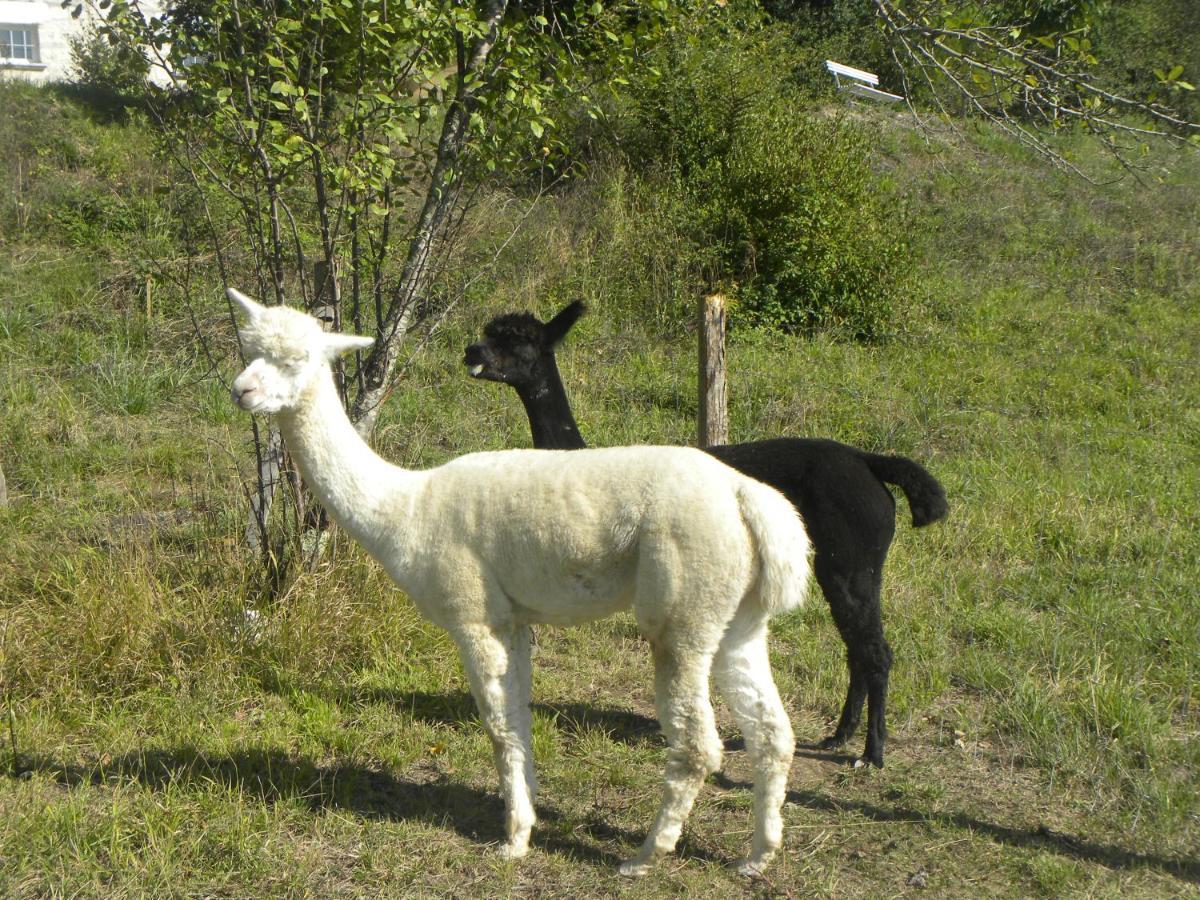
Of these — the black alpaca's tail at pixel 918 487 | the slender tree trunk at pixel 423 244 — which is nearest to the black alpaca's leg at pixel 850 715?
the black alpaca's tail at pixel 918 487

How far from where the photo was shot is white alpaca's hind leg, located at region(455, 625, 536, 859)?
3584mm

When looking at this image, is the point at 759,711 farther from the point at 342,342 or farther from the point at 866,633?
the point at 342,342

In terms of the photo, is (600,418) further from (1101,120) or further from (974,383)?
(1101,120)

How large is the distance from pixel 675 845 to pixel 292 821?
147cm

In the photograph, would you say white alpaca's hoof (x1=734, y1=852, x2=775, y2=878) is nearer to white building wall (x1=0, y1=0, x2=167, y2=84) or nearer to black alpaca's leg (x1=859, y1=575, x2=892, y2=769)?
black alpaca's leg (x1=859, y1=575, x2=892, y2=769)

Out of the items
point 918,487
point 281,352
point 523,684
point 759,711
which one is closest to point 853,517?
point 918,487

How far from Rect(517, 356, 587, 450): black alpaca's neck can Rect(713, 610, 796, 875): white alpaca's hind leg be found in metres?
1.78

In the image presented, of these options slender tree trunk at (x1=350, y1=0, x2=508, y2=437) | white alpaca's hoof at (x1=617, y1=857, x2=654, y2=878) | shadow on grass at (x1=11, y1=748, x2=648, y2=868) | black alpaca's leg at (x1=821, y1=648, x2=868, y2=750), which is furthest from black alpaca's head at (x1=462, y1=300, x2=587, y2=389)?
white alpaca's hoof at (x1=617, y1=857, x2=654, y2=878)

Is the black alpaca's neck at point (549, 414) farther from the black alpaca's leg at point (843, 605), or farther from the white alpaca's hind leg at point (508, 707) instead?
the white alpaca's hind leg at point (508, 707)

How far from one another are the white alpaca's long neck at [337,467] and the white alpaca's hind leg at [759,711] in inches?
50.0

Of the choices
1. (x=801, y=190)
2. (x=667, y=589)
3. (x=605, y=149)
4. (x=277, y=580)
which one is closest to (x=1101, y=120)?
(x=667, y=589)

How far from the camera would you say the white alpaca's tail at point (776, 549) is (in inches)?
129

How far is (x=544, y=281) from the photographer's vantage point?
11852 millimetres

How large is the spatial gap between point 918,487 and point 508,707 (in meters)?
2.01
